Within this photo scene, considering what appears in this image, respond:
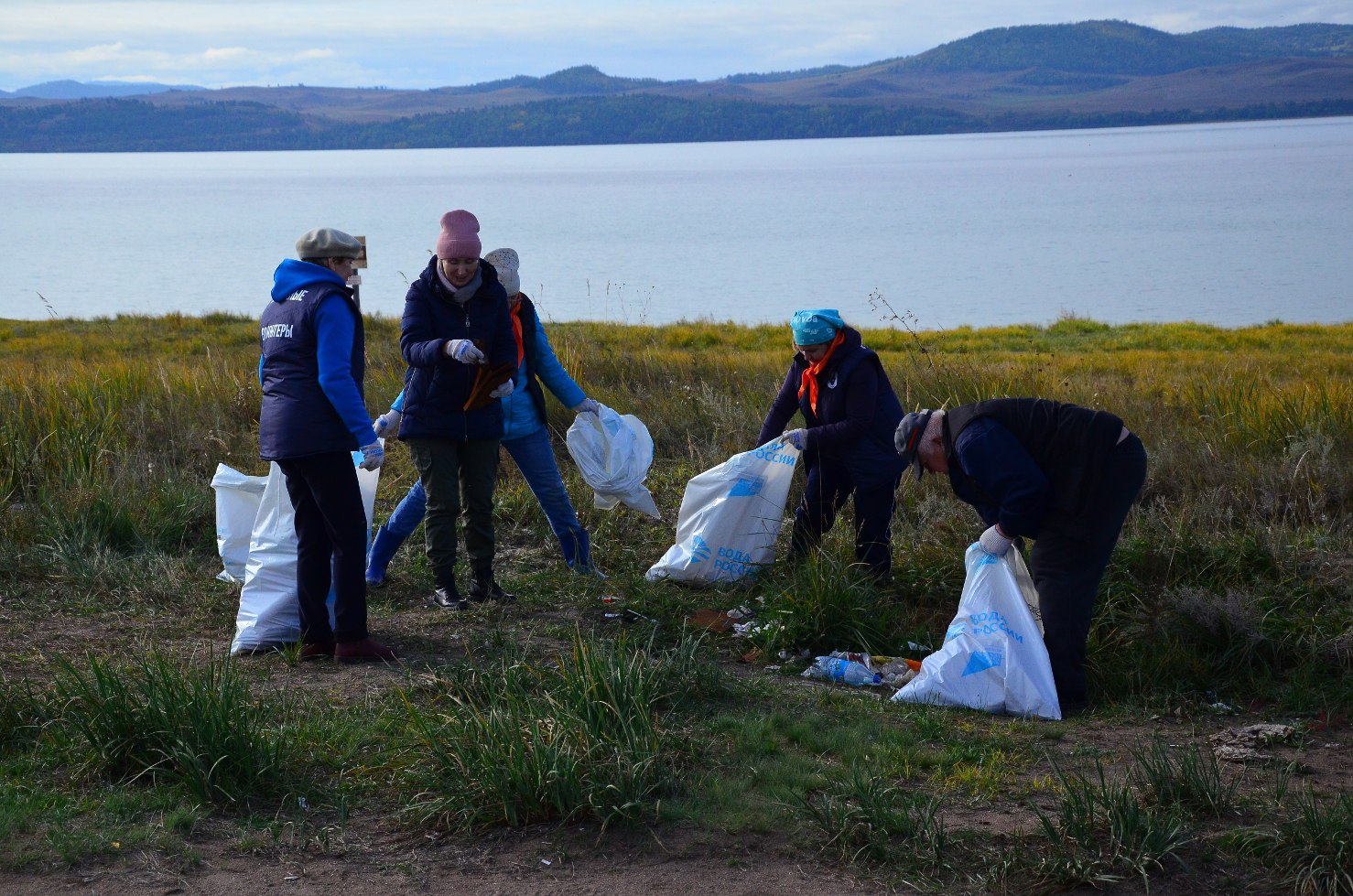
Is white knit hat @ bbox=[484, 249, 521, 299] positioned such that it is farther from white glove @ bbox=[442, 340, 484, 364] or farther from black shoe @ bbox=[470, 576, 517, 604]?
black shoe @ bbox=[470, 576, 517, 604]

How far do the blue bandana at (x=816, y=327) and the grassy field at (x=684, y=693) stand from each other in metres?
1.01

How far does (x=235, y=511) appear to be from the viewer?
596 cm

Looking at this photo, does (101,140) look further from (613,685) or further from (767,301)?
(613,685)

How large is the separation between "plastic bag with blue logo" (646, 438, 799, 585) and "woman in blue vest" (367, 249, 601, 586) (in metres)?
0.60

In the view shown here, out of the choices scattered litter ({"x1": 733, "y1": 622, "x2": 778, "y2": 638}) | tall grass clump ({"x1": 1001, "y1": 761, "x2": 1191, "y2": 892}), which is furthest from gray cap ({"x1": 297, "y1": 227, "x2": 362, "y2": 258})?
tall grass clump ({"x1": 1001, "y1": 761, "x2": 1191, "y2": 892})

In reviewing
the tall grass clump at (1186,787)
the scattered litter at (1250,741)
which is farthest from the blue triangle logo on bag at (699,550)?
the tall grass clump at (1186,787)

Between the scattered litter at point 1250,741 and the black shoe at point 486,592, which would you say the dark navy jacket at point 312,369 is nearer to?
the black shoe at point 486,592

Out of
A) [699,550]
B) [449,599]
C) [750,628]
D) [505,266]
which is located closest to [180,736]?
[449,599]

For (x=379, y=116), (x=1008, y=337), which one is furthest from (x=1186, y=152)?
(x=379, y=116)

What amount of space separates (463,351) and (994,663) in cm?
248

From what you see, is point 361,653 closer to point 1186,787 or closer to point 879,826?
point 879,826

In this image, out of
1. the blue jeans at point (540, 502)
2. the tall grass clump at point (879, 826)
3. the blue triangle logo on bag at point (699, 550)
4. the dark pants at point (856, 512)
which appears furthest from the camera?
the blue triangle logo on bag at point (699, 550)

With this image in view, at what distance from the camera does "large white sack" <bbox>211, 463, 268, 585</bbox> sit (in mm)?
5879

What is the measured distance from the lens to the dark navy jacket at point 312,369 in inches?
189
